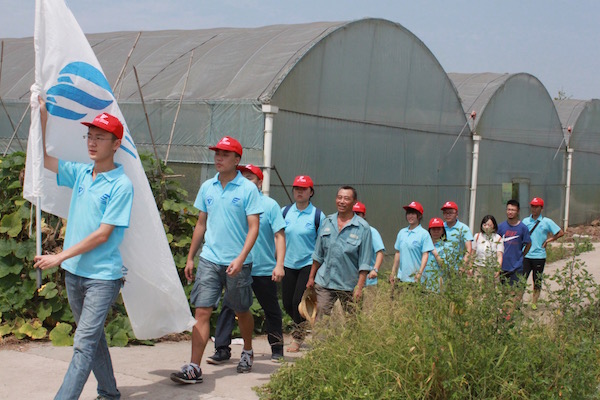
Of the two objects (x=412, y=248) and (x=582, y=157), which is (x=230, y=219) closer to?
(x=412, y=248)

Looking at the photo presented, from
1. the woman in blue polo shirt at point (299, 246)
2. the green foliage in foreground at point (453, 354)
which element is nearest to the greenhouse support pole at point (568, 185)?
the woman in blue polo shirt at point (299, 246)

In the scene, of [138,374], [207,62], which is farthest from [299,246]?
[207,62]

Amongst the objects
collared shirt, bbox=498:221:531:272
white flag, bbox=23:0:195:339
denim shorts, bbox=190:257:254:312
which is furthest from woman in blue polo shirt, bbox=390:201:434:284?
white flag, bbox=23:0:195:339

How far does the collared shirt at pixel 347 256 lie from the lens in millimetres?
6449

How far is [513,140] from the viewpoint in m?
17.3

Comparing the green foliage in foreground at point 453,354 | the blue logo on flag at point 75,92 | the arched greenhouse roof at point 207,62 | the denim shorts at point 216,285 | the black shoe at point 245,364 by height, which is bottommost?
the black shoe at point 245,364

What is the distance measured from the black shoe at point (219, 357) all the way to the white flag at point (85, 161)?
1.16 m

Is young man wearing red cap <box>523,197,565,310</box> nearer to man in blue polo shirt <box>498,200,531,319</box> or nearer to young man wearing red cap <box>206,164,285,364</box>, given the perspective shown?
man in blue polo shirt <box>498,200,531,319</box>

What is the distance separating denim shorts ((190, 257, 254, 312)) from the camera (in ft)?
18.4

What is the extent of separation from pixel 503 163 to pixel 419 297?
12.0 metres

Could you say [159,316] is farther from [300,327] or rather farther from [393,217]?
[393,217]

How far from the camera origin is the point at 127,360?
6211mm

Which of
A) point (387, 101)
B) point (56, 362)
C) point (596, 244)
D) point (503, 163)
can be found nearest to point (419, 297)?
point (56, 362)

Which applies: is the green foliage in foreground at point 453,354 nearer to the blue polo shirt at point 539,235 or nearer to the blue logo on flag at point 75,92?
the blue logo on flag at point 75,92
